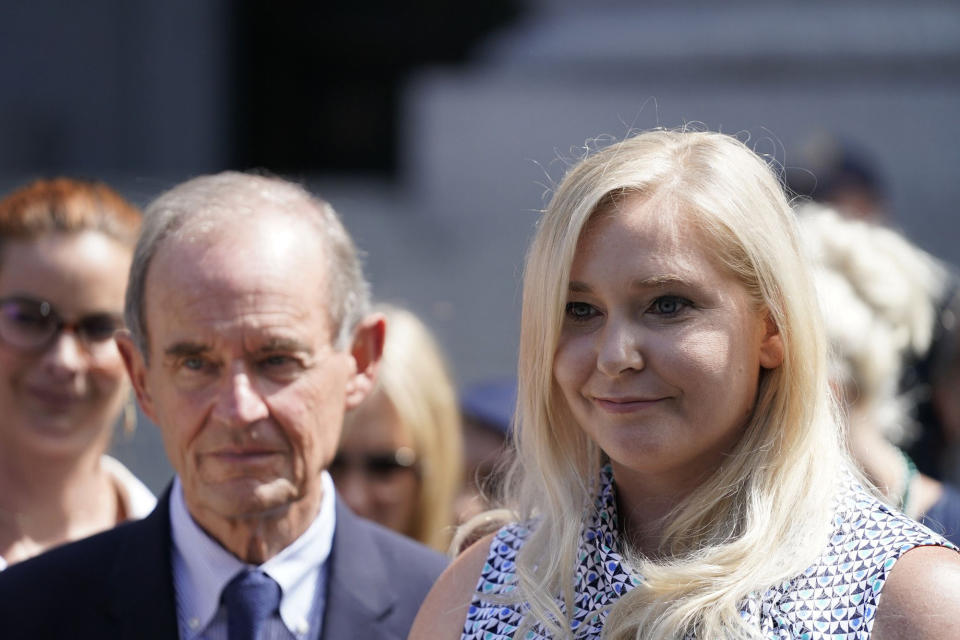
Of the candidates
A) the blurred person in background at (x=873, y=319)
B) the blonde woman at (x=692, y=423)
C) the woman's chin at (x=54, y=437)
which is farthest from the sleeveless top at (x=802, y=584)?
the blurred person in background at (x=873, y=319)

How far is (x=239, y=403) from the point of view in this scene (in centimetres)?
266

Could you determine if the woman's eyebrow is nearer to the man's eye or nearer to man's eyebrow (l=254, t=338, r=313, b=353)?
→ man's eyebrow (l=254, t=338, r=313, b=353)

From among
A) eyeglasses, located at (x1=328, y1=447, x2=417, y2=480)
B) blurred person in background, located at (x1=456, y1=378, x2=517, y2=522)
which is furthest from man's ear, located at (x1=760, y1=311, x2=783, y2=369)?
blurred person in background, located at (x1=456, y1=378, x2=517, y2=522)

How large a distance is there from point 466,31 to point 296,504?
7.54 metres

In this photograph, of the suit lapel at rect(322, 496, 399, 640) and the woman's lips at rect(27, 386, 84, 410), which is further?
the woman's lips at rect(27, 386, 84, 410)

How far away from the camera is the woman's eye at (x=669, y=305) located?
2.16 metres

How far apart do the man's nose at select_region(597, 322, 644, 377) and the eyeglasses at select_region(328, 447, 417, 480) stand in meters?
2.00

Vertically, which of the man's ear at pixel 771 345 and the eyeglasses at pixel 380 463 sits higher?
the man's ear at pixel 771 345

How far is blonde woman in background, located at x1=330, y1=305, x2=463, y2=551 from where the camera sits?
13.3 ft

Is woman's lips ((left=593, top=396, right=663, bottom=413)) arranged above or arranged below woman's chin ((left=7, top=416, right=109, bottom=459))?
above

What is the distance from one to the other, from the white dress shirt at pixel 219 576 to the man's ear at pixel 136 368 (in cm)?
17

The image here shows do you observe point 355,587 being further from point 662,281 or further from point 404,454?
point 404,454

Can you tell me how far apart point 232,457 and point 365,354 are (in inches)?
17.3

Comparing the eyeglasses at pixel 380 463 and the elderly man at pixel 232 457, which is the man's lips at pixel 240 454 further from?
the eyeglasses at pixel 380 463
